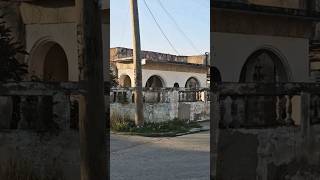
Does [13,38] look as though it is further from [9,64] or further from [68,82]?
[68,82]

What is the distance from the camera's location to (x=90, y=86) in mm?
4531

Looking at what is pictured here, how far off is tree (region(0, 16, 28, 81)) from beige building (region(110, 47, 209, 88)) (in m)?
24.9

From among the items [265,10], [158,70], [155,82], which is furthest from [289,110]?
[155,82]

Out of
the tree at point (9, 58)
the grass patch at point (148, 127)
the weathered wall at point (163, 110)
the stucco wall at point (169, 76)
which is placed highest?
the stucco wall at point (169, 76)

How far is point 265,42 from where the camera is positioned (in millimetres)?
6609

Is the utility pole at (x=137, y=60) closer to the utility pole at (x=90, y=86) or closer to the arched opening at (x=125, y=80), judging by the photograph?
the arched opening at (x=125, y=80)

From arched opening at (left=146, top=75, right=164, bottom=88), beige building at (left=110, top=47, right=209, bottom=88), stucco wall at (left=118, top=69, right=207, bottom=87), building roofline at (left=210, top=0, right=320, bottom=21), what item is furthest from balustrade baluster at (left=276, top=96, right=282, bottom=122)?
arched opening at (left=146, top=75, right=164, bottom=88)

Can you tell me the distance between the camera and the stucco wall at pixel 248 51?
628 cm

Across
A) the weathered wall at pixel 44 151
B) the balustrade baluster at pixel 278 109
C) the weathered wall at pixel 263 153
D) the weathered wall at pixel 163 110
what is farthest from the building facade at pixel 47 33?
the weathered wall at pixel 163 110

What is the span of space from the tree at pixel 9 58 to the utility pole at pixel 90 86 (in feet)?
5.80

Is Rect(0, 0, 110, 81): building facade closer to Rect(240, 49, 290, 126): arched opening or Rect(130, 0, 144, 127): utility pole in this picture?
Rect(240, 49, 290, 126): arched opening

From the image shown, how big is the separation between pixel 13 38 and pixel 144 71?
26.6 meters

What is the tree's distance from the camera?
19.9 ft

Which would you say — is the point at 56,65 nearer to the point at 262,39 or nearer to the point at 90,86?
the point at 90,86
